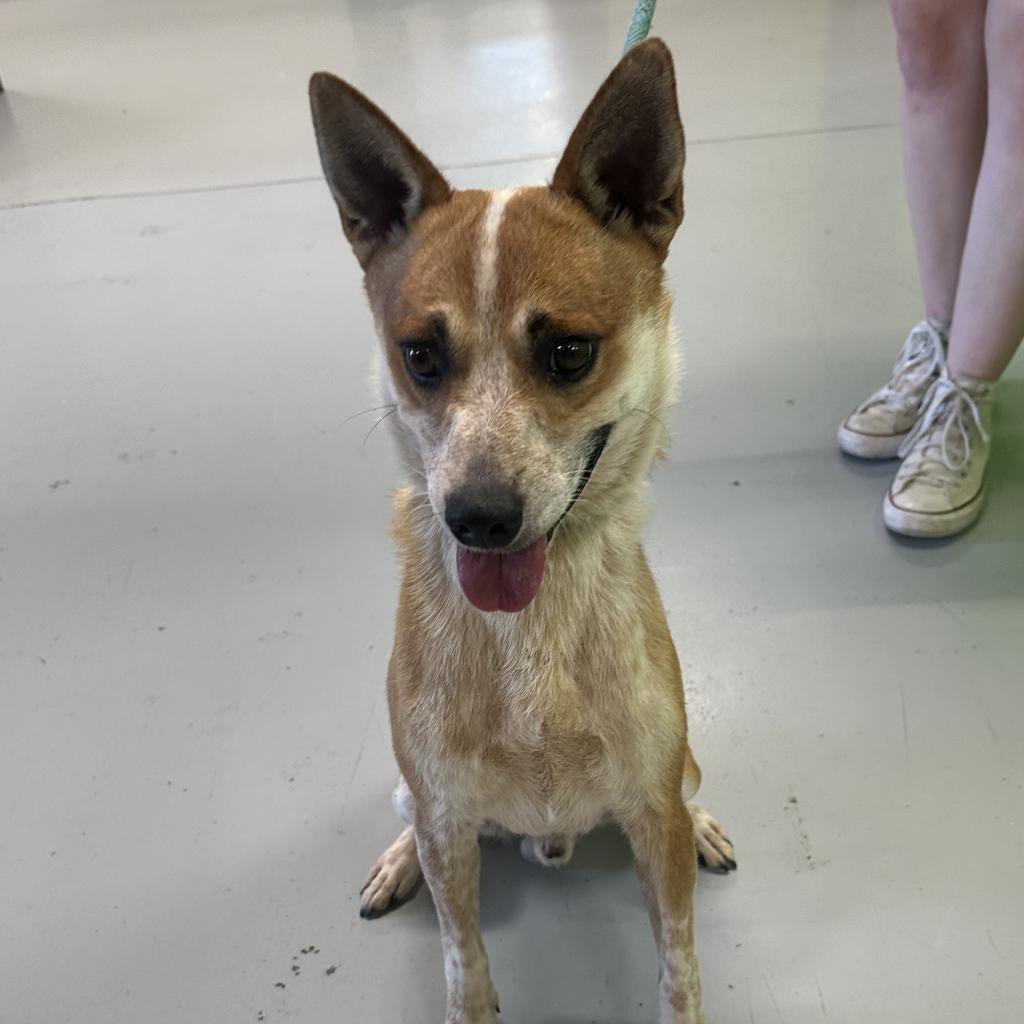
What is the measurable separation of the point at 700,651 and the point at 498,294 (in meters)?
0.89

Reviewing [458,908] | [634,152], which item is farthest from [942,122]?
[458,908]

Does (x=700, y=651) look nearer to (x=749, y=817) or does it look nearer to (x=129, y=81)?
(x=749, y=817)

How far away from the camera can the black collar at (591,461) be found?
998mm

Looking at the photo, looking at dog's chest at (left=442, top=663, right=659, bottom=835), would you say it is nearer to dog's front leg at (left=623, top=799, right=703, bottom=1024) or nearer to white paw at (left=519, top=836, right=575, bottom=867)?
dog's front leg at (left=623, top=799, right=703, bottom=1024)

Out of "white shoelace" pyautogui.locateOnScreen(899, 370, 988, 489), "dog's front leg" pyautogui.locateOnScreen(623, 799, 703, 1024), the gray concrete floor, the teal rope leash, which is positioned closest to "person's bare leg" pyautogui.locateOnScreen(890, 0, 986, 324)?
"white shoelace" pyautogui.locateOnScreen(899, 370, 988, 489)

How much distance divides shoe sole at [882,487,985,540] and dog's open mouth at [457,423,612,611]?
1030 mm

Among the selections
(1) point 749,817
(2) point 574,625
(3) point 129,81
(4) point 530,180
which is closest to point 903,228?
(4) point 530,180

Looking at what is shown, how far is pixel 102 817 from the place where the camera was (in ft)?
4.78

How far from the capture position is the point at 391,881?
52.2 inches

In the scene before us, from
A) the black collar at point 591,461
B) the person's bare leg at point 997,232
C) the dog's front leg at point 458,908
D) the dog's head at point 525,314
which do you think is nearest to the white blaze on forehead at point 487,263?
the dog's head at point 525,314

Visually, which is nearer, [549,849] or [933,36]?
[549,849]

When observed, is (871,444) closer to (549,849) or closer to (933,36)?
(933,36)

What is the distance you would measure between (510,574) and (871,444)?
49.9 inches

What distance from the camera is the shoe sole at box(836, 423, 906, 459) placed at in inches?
78.5
